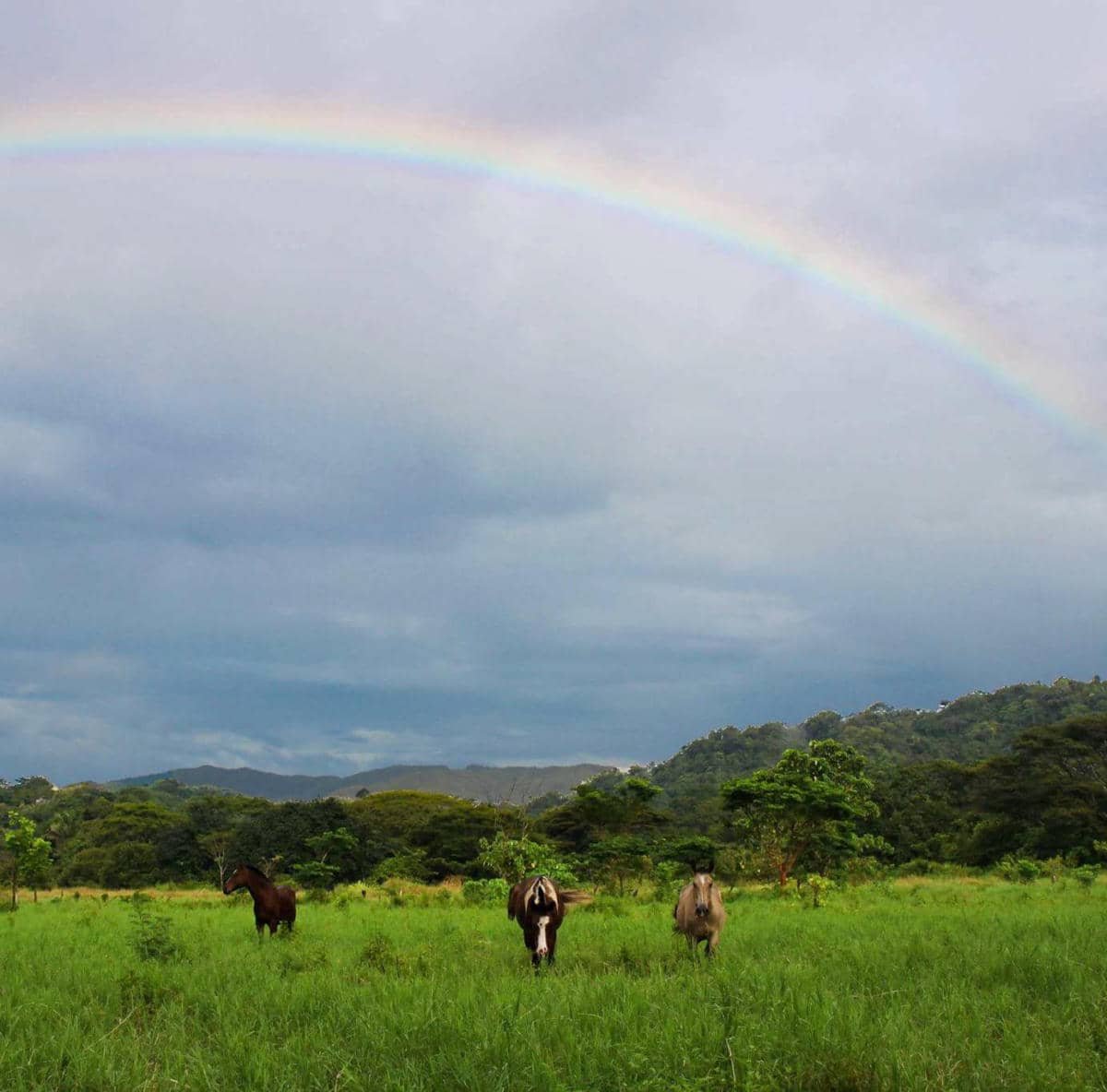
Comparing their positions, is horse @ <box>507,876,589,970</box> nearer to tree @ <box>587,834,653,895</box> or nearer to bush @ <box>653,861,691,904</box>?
bush @ <box>653,861,691,904</box>

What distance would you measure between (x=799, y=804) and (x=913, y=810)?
3847 cm

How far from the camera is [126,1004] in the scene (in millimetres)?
10414

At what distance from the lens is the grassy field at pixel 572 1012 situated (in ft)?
→ 23.1

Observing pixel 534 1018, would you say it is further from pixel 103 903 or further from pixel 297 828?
pixel 297 828

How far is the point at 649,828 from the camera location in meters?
52.3

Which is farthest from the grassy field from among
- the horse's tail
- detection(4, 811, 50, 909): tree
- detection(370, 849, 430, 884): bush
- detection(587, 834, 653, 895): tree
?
detection(370, 849, 430, 884): bush

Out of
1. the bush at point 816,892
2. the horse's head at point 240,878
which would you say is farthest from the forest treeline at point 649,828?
the horse's head at point 240,878

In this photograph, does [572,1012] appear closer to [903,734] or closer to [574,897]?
[574,897]

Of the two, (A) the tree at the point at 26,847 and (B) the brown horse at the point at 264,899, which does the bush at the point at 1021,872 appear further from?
(A) the tree at the point at 26,847

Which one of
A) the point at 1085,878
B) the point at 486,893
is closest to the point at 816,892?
the point at 486,893

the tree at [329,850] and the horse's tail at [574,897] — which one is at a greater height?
the horse's tail at [574,897]

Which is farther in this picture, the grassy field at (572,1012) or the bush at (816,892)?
the bush at (816,892)

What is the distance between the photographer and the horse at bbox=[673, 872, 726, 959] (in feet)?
44.7

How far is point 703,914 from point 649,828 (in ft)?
131
